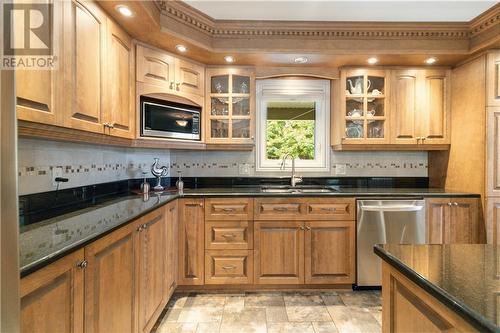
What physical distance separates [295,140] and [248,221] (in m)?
1.20

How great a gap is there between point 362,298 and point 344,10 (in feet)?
8.42

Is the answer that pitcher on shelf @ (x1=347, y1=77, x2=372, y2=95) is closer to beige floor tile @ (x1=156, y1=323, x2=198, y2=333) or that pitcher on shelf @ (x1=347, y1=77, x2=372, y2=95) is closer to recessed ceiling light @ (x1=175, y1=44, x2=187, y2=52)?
recessed ceiling light @ (x1=175, y1=44, x2=187, y2=52)

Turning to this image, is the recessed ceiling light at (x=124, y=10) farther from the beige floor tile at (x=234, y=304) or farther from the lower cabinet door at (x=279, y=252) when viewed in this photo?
the beige floor tile at (x=234, y=304)

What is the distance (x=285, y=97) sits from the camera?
327 cm

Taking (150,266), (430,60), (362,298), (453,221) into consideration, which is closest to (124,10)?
(150,266)

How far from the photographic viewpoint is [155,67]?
2.49 meters

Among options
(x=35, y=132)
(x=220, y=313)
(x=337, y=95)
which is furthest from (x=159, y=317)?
(x=337, y=95)

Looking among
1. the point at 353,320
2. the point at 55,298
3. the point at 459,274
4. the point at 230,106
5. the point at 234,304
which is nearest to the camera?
the point at 459,274

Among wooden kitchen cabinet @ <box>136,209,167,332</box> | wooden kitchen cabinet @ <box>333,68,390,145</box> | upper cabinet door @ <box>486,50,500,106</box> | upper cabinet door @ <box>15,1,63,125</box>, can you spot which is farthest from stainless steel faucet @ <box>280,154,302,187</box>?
upper cabinet door @ <box>15,1,63,125</box>

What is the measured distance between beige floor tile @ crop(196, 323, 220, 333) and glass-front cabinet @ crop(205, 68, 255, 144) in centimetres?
165

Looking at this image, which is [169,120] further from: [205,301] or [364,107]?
[364,107]

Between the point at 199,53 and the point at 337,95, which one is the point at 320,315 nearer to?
the point at 337,95

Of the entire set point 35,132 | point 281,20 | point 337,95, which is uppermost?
point 281,20

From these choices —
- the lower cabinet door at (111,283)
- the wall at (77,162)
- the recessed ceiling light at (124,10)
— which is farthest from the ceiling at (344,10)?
the lower cabinet door at (111,283)
